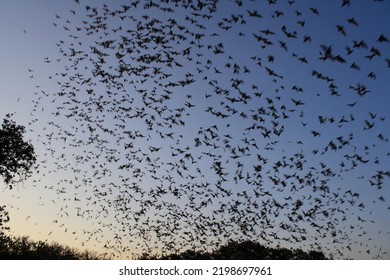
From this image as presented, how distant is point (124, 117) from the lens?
68.3 ft

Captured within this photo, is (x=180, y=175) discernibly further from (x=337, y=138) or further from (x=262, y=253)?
(x=262, y=253)

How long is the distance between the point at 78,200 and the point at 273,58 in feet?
45.2

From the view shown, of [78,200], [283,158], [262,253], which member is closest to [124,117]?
[78,200]

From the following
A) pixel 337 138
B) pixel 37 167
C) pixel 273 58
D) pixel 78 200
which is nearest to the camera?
pixel 273 58

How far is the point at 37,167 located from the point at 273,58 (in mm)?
25431

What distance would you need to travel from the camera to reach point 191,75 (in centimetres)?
1872

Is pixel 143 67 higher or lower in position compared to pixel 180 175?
higher

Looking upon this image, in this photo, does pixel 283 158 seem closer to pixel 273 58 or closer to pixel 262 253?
pixel 273 58

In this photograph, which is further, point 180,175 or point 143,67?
point 180,175
